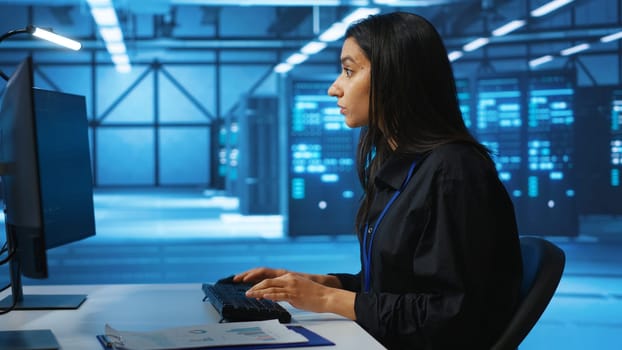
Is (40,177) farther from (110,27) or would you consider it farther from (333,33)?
(333,33)

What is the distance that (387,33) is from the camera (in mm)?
1818

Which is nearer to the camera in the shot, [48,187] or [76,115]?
[48,187]

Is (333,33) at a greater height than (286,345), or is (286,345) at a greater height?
(333,33)

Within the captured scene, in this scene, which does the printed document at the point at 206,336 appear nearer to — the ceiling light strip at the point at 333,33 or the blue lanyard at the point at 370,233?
the blue lanyard at the point at 370,233

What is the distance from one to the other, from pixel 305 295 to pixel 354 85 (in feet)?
1.77

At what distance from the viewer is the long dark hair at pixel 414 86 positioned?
1.77 meters

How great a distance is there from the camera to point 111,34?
11445mm

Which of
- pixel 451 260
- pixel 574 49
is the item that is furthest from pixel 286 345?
pixel 574 49

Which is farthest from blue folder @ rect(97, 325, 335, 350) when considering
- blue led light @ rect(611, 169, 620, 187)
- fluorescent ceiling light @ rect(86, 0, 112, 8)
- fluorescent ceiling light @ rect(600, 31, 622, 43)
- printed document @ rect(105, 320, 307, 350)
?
fluorescent ceiling light @ rect(600, 31, 622, 43)

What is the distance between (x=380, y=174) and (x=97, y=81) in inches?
636

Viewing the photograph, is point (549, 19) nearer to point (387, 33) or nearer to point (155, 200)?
point (155, 200)

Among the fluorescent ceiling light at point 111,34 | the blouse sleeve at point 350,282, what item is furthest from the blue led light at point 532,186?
the blouse sleeve at point 350,282

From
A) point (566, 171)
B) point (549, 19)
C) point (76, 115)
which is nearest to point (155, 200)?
point (549, 19)

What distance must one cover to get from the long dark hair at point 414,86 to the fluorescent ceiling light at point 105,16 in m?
8.85
